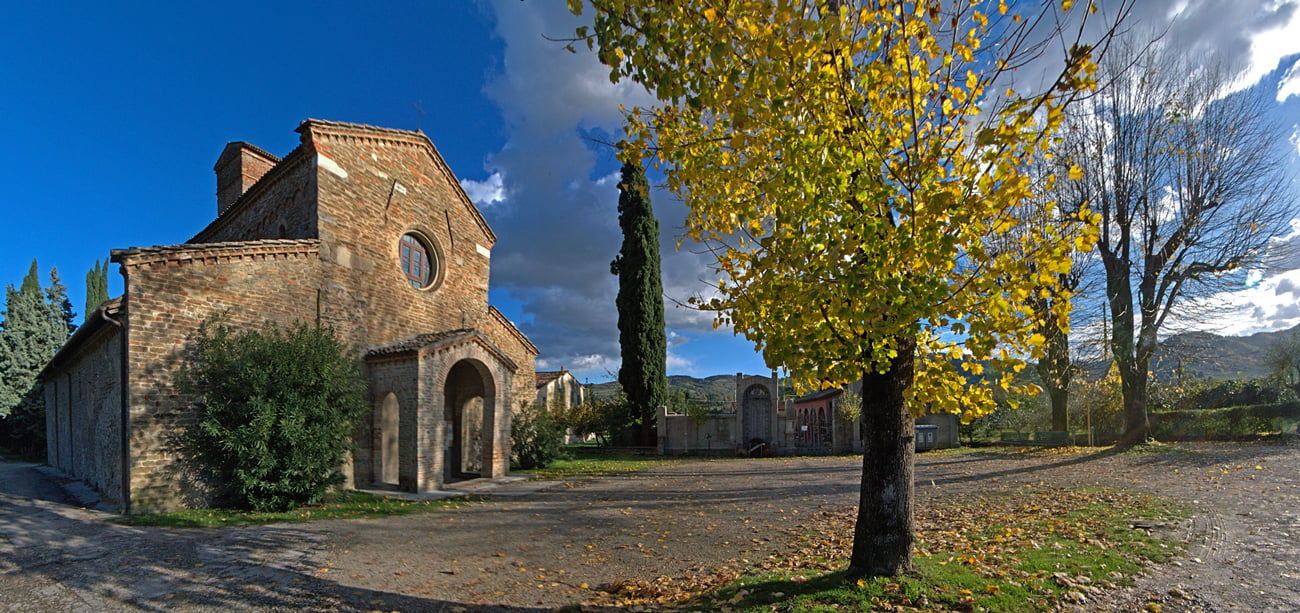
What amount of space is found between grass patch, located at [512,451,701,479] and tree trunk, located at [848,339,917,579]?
1231cm

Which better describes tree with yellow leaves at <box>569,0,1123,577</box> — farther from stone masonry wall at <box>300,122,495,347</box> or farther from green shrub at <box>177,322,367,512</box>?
stone masonry wall at <box>300,122,495,347</box>

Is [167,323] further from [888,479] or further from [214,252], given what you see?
[888,479]

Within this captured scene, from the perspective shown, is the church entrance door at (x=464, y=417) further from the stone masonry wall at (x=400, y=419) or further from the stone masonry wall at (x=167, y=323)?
the stone masonry wall at (x=167, y=323)

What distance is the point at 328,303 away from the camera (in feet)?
42.3

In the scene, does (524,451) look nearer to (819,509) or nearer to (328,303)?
(328,303)

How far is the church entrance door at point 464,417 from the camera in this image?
54.4 ft

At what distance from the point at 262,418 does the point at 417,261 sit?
6936mm

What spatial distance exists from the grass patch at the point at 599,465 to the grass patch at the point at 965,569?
10.1 meters

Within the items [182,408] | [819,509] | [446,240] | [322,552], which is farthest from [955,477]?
[182,408]

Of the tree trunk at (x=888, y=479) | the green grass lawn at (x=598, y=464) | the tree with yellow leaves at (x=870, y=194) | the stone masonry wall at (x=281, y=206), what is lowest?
the green grass lawn at (x=598, y=464)

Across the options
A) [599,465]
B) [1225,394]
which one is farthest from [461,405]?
[1225,394]

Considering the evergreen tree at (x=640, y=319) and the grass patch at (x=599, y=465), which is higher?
the evergreen tree at (x=640, y=319)

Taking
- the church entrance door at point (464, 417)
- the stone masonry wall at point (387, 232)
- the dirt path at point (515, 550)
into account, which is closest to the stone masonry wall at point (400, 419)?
the stone masonry wall at point (387, 232)

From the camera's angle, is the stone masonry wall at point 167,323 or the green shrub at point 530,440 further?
the green shrub at point 530,440
